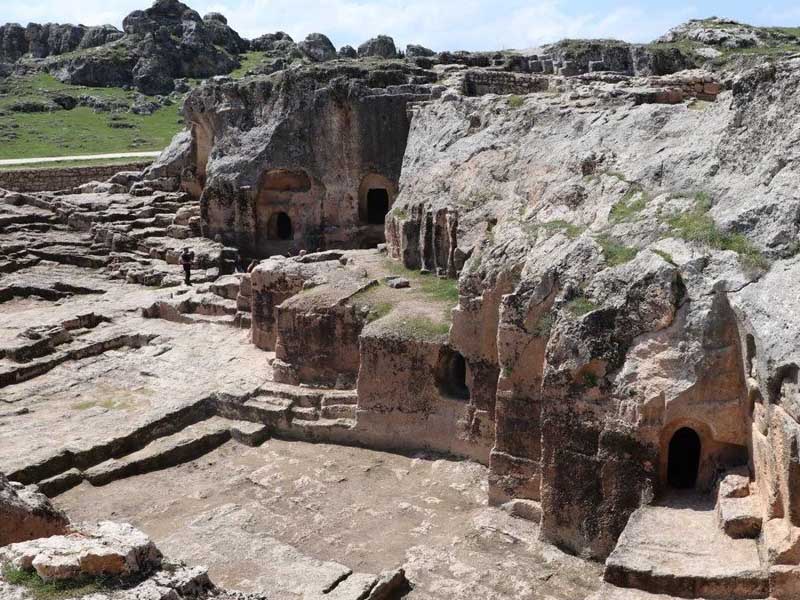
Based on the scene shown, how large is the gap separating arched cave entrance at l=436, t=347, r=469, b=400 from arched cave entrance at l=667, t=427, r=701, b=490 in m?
3.13

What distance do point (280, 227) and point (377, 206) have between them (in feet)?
8.89

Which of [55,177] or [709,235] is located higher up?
[55,177]

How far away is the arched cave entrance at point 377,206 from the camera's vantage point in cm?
2044

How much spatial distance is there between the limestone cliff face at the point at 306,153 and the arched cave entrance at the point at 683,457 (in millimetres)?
11750

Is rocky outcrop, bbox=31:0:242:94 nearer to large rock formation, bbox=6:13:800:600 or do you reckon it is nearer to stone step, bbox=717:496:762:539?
large rock formation, bbox=6:13:800:600

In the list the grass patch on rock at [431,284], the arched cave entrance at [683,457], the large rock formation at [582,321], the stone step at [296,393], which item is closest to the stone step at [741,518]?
the large rock formation at [582,321]

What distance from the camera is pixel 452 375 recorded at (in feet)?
37.8

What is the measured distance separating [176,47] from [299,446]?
43.6 m

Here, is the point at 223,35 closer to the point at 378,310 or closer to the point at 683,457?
the point at 378,310

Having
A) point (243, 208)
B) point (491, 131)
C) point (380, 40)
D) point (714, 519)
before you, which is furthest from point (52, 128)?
point (714, 519)

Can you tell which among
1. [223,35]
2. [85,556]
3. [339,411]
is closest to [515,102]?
[339,411]

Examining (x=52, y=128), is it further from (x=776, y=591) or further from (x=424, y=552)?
(x=776, y=591)

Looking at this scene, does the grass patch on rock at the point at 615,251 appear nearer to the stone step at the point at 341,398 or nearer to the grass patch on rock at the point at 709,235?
the grass patch on rock at the point at 709,235

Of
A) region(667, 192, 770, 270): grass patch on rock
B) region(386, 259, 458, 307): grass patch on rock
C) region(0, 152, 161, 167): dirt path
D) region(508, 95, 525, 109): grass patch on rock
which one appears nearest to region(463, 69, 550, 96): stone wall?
region(508, 95, 525, 109): grass patch on rock
